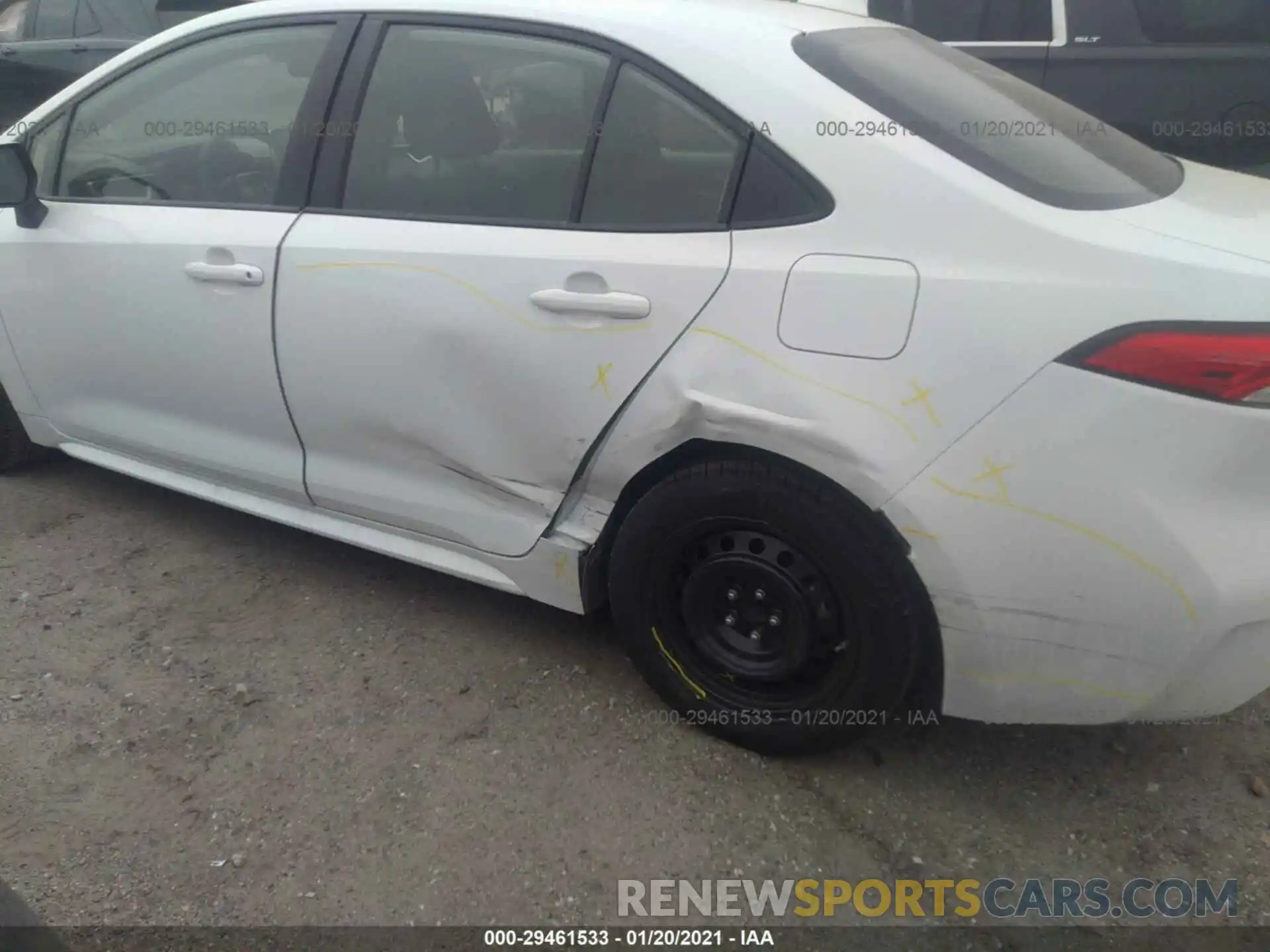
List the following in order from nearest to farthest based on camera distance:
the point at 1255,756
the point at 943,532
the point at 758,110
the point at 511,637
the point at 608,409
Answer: the point at 943,532, the point at 758,110, the point at 608,409, the point at 1255,756, the point at 511,637

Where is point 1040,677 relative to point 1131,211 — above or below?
below

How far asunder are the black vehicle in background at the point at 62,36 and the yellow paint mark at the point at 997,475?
618 cm

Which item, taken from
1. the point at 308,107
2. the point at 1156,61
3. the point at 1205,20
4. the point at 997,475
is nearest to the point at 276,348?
the point at 308,107

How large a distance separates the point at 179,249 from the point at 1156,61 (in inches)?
172

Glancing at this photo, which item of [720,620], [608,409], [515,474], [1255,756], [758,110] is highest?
[758,110]

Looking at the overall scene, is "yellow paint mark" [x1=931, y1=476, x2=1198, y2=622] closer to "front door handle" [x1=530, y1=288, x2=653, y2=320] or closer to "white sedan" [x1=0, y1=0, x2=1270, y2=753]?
"white sedan" [x1=0, y1=0, x2=1270, y2=753]

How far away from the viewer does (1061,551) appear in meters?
1.82

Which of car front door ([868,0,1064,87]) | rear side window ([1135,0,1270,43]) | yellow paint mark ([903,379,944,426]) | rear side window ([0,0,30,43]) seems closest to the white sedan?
yellow paint mark ([903,379,944,426])

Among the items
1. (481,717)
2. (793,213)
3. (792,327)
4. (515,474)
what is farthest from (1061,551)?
(481,717)

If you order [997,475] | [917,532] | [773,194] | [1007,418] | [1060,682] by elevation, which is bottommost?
[1060,682]

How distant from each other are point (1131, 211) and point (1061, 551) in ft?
2.18

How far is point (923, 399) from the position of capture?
6.05 feet

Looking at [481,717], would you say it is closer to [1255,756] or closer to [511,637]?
[511,637]

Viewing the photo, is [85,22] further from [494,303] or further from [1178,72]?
[1178,72]
